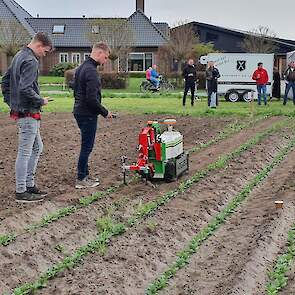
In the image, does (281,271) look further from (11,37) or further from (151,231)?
(11,37)

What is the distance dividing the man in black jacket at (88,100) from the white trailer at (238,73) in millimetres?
18448

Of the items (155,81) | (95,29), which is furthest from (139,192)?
(95,29)

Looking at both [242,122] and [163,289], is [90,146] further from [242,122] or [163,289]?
[242,122]

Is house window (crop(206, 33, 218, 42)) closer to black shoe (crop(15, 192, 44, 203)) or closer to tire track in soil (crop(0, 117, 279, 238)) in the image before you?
tire track in soil (crop(0, 117, 279, 238))

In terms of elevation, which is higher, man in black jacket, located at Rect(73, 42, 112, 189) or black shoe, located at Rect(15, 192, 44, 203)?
man in black jacket, located at Rect(73, 42, 112, 189)

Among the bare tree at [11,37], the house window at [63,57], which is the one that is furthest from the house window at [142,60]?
the bare tree at [11,37]

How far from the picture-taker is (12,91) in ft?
24.3

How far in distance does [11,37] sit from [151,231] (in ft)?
135

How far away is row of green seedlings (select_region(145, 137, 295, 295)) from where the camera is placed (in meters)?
5.35

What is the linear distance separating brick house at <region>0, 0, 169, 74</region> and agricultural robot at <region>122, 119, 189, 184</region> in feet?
140

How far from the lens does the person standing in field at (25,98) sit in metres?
7.24

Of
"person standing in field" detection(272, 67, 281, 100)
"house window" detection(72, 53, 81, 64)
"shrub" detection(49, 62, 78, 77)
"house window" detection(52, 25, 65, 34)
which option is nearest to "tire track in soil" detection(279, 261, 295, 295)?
"person standing in field" detection(272, 67, 281, 100)

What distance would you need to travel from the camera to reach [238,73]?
88.8ft

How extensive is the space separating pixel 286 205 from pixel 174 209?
4.39ft
